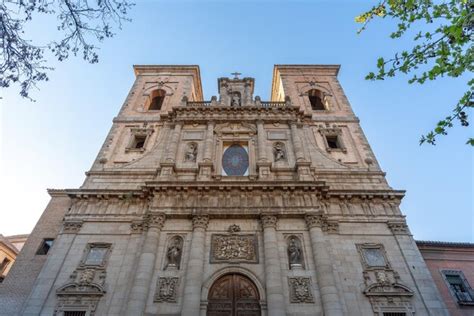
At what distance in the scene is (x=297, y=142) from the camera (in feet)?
61.2

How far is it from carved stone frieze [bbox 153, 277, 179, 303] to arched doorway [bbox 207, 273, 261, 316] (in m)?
1.44

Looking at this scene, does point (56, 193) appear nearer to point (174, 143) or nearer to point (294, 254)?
point (174, 143)

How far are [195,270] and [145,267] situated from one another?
6.96 feet

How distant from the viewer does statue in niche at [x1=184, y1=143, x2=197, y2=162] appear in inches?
716

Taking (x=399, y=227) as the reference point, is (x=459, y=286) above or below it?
below

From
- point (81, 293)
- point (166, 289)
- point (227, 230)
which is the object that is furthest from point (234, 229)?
point (81, 293)

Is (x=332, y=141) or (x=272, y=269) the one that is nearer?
(x=272, y=269)

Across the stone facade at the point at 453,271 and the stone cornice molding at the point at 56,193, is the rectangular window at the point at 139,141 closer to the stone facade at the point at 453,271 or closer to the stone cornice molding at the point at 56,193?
the stone cornice molding at the point at 56,193

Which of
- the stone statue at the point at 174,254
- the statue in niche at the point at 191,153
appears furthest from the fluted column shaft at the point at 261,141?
the stone statue at the point at 174,254

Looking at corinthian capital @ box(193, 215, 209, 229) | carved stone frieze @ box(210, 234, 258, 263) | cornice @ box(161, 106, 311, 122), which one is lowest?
carved stone frieze @ box(210, 234, 258, 263)

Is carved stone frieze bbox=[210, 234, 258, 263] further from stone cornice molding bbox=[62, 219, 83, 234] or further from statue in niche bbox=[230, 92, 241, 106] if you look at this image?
statue in niche bbox=[230, 92, 241, 106]

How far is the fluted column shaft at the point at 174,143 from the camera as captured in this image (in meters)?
17.9

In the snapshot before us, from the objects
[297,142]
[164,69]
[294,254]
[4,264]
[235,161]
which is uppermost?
[164,69]

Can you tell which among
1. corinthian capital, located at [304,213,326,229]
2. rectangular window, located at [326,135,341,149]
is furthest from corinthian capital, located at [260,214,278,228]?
rectangular window, located at [326,135,341,149]
